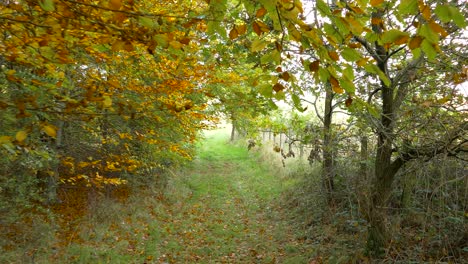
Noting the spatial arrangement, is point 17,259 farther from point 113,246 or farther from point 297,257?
point 297,257

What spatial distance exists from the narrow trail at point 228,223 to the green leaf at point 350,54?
563cm

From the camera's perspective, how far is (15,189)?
19.1ft

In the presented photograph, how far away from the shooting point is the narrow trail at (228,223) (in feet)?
23.3

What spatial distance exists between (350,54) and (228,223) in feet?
26.8

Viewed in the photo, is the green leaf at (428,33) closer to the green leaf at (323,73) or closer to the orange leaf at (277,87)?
the green leaf at (323,73)

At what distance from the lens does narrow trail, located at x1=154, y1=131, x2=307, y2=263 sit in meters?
7.11

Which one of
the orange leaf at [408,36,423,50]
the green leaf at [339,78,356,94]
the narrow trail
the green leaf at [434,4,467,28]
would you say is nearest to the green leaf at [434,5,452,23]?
the green leaf at [434,4,467,28]

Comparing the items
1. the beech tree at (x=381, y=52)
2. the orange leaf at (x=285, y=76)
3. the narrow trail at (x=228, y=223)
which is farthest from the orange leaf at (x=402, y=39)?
the narrow trail at (x=228, y=223)

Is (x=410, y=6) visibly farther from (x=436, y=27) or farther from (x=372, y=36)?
(x=372, y=36)

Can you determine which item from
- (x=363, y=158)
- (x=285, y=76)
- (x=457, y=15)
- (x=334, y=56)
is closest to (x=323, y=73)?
(x=334, y=56)

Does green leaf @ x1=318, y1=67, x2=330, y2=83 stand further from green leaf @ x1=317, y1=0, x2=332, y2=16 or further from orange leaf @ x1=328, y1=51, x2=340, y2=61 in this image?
green leaf @ x1=317, y1=0, x2=332, y2=16

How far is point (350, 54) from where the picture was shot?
159cm

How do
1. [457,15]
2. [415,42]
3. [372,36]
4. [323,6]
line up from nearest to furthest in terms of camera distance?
[457,15] → [415,42] → [323,6] → [372,36]

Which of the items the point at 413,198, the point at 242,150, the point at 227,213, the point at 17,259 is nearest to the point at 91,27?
the point at 17,259
